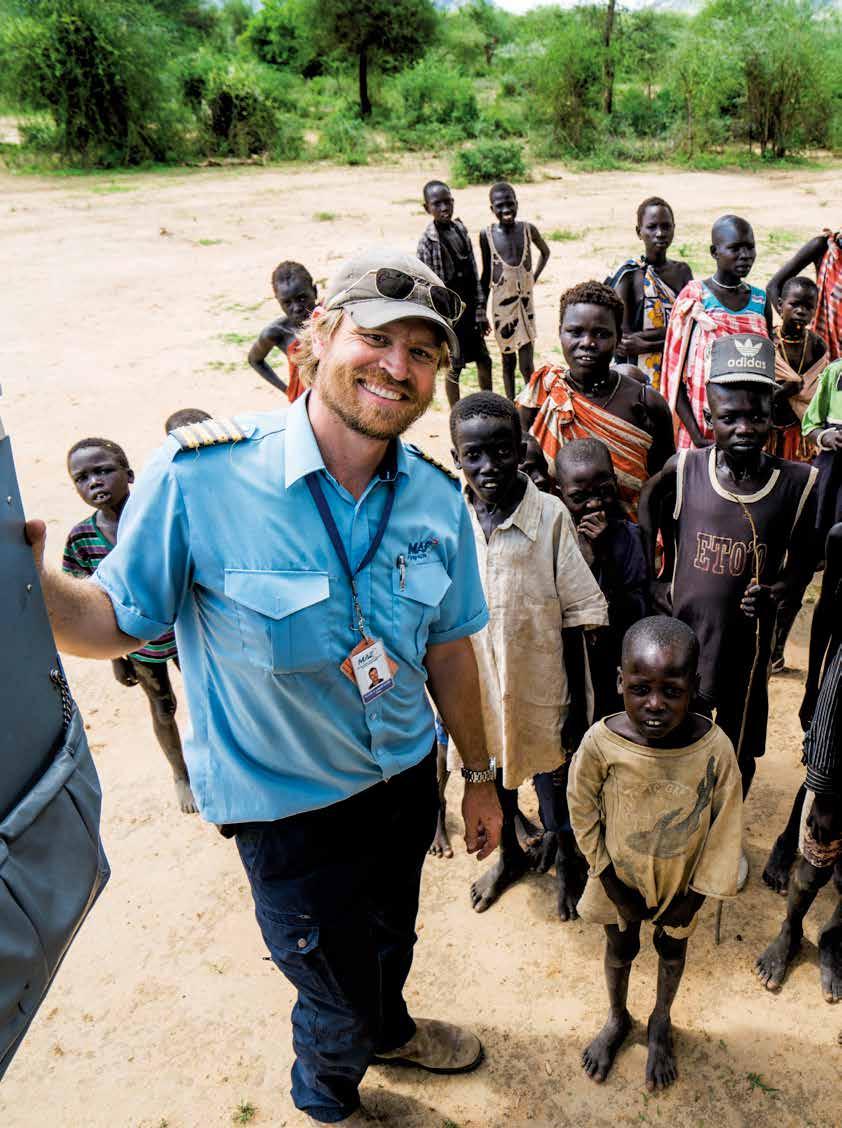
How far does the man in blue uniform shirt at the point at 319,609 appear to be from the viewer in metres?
1.72

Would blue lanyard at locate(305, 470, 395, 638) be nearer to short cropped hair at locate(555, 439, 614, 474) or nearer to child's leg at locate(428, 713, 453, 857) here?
short cropped hair at locate(555, 439, 614, 474)

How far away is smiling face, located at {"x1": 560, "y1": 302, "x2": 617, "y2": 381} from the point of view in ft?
10.7

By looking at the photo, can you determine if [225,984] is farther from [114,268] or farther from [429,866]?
[114,268]

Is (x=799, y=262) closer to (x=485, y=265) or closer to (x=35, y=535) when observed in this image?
(x=485, y=265)

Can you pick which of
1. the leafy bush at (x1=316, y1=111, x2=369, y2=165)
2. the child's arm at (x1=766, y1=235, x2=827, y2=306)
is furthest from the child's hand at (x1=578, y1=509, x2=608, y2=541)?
the leafy bush at (x1=316, y1=111, x2=369, y2=165)

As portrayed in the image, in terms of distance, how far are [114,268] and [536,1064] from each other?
11769 millimetres

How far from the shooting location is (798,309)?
4398 millimetres

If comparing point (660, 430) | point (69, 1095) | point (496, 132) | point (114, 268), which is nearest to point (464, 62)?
point (496, 132)

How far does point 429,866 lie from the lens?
3.10 meters

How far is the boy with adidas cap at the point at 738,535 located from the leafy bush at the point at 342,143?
19798 mm

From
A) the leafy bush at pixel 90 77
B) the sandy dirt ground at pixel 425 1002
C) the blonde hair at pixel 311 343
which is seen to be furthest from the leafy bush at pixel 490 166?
the blonde hair at pixel 311 343

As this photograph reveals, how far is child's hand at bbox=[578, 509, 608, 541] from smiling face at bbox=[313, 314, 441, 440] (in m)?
1.09

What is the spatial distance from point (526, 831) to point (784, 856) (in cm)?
87

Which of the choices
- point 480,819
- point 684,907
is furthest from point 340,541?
point 684,907
